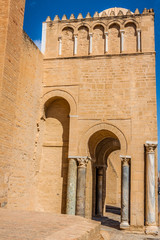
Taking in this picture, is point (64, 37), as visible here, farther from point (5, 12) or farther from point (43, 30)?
point (5, 12)

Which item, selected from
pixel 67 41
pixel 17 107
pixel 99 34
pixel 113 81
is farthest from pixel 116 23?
pixel 17 107

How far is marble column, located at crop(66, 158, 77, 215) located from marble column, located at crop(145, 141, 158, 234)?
2.72 m

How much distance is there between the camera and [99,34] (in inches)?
497

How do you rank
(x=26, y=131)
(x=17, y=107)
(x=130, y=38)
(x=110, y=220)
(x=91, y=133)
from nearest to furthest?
(x=17, y=107) → (x=26, y=131) → (x=91, y=133) → (x=130, y=38) → (x=110, y=220)

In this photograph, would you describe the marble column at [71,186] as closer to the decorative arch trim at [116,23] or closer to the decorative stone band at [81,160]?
the decorative stone band at [81,160]

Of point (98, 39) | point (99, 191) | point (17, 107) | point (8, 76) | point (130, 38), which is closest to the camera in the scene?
point (8, 76)

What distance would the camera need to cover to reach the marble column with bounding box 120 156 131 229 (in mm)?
10555

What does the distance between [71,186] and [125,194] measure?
2.05m

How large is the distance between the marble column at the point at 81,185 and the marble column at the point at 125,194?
4.85ft

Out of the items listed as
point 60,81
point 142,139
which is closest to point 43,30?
point 60,81

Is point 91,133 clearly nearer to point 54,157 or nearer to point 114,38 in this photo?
point 54,157

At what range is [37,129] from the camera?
11.7 m

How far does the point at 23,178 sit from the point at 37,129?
215 centimetres

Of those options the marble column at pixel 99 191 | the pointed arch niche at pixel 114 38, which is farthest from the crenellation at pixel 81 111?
the marble column at pixel 99 191
